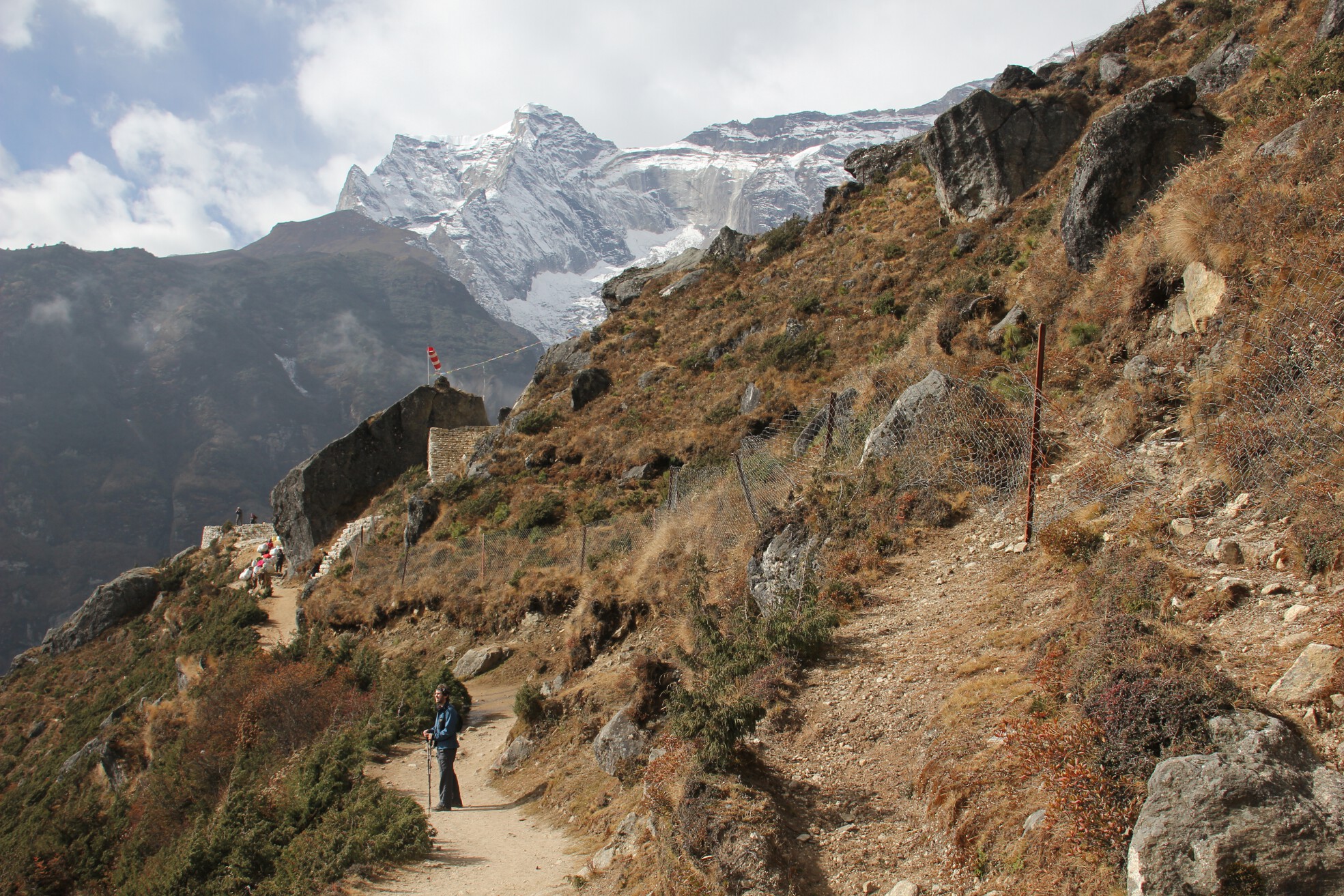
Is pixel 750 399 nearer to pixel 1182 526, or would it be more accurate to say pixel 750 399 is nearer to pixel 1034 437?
pixel 1034 437

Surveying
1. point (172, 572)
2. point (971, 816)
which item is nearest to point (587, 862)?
point (971, 816)

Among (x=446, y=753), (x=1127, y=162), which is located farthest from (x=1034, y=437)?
(x=446, y=753)

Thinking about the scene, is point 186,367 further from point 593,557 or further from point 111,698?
point 593,557

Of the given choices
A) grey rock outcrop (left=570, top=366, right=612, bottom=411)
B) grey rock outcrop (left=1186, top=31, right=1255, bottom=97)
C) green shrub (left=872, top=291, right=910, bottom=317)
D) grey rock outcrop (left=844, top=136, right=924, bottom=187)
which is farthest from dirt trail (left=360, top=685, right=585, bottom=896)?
grey rock outcrop (left=844, top=136, right=924, bottom=187)

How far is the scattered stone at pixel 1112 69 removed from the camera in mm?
22484

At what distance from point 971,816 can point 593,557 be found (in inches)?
407

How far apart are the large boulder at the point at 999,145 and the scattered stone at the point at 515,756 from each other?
19440 mm

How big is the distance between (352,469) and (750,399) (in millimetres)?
18264

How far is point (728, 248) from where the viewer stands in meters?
35.4

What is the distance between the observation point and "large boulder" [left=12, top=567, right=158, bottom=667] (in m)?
32.7

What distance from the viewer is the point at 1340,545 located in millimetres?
4219

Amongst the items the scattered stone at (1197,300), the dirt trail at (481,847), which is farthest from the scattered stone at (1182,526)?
the dirt trail at (481,847)

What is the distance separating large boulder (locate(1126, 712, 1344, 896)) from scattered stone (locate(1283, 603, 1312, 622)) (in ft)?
4.33

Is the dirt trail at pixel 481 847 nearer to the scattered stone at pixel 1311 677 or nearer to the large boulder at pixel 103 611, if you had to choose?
the scattered stone at pixel 1311 677
